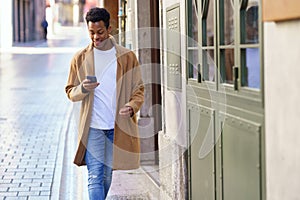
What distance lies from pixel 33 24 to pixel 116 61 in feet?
194

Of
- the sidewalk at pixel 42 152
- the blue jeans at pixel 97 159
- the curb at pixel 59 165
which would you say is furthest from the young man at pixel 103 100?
the curb at pixel 59 165

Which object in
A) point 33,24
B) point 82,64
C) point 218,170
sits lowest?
point 218,170

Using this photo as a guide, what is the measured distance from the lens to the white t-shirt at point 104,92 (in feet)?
18.2

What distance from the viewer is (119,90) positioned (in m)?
5.57

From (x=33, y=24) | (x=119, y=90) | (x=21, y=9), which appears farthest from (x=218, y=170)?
(x=33, y=24)

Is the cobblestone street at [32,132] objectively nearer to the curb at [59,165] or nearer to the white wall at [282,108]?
the curb at [59,165]

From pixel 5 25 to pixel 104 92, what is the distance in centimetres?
4445

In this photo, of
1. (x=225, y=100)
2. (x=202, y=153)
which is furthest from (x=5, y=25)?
(x=225, y=100)

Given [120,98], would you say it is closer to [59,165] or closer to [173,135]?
[173,135]

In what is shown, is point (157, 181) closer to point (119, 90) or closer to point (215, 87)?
point (119, 90)

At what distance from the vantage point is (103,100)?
18.2 feet

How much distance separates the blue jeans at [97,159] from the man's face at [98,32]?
77cm

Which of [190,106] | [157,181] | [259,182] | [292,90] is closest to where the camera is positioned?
[292,90]

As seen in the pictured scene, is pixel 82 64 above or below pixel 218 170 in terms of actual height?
above
